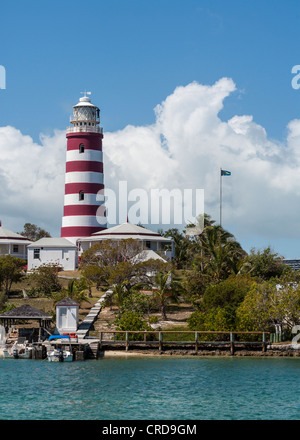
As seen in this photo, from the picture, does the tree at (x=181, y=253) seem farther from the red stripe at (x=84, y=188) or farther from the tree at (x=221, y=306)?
the tree at (x=221, y=306)

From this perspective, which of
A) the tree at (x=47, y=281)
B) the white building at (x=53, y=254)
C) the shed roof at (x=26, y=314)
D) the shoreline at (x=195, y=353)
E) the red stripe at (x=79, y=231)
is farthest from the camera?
the red stripe at (x=79, y=231)

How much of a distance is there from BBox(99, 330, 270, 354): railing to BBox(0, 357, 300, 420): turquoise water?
1862mm

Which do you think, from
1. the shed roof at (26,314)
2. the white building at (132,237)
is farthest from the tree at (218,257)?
the shed roof at (26,314)

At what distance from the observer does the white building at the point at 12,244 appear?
74.8m

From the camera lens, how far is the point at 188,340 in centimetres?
4728

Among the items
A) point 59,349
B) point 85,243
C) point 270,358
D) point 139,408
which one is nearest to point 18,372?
point 59,349

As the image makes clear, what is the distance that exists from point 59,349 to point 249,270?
22.2 meters

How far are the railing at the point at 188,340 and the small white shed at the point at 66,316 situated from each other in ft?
9.07

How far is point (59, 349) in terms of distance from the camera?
4359 cm

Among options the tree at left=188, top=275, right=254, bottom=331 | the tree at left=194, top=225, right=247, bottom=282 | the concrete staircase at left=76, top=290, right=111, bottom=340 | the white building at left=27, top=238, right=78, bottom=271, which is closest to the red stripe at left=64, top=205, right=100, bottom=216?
the white building at left=27, top=238, right=78, bottom=271

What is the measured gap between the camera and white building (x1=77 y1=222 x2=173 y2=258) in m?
71.2

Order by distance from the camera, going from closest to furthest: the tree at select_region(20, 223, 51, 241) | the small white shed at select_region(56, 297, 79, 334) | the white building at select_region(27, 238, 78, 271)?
the small white shed at select_region(56, 297, 79, 334)
the white building at select_region(27, 238, 78, 271)
the tree at select_region(20, 223, 51, 241)

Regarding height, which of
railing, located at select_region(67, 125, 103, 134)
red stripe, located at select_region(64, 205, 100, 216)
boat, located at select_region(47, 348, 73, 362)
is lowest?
boat, located at select_region(47, 348, 73, 362)

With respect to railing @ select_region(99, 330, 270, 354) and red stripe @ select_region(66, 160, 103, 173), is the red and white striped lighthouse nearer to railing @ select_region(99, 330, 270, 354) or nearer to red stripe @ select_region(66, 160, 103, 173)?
red stripe @ select_region(66, 160, 103, 173)
